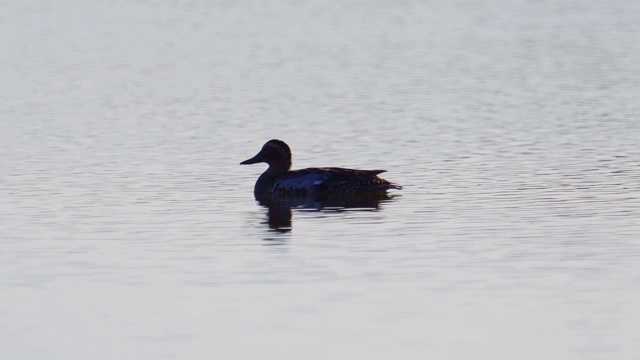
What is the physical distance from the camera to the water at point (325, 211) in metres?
11.2

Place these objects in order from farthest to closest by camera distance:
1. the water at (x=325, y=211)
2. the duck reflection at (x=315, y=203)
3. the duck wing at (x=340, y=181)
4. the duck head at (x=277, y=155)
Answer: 1. the duck head at (x=277, y=155)
2. the duck wing at (x=340, y=181)
3. the duck reflection at (x=315, y=203)
4. the water at (x=325, y=211)

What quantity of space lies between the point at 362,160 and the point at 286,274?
9548mm

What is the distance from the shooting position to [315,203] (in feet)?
61.6

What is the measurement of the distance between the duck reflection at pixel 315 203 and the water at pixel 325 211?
95 millimetres

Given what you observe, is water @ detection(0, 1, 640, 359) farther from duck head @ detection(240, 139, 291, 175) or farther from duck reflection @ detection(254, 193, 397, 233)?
duck head @ detection(240, 139, 291, 175)

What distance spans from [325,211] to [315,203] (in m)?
0.90

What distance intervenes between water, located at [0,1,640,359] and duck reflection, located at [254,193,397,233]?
9 centimetres

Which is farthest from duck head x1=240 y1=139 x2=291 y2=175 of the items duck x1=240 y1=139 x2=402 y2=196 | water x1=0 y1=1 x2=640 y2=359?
duck x1=240 y1=139 x2=402 y2=196

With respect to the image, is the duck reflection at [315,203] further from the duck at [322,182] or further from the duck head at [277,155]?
the duck head at [277,155]

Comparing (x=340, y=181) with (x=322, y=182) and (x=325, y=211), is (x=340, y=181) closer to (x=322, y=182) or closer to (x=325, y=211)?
(x=322, y=182)

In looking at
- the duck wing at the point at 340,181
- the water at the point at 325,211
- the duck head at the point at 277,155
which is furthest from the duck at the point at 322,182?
the duck head at the point at 277,155

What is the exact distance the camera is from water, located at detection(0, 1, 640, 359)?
36.7ft

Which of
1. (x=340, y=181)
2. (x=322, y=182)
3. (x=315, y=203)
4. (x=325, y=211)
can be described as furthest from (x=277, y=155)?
(x=325, y=211)

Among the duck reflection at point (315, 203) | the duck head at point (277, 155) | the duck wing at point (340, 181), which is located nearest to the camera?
the duck reflection at point (315, 203)
